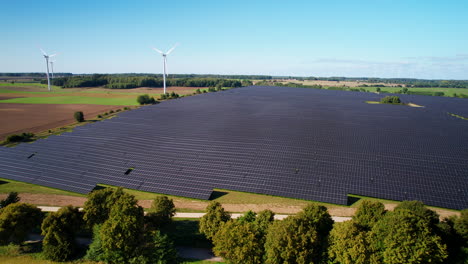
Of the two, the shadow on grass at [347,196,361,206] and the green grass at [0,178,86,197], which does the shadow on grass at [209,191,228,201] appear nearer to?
the shadow on grass at [347,196,361,206]

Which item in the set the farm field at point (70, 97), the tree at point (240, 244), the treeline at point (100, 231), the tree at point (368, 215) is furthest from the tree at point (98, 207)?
the farm field at point (70, 97)

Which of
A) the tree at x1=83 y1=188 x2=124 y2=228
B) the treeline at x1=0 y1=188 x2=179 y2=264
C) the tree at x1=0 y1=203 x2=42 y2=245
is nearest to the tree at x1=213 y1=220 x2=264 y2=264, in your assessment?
the treeline at x1=0 y1=188 x2=179 y2=264

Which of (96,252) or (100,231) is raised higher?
(100,231)

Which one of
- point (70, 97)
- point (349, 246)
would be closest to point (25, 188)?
point (349, 246)

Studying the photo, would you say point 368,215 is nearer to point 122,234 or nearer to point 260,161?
point 260,161

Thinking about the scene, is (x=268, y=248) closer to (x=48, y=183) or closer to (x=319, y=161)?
(x=319, y=161)

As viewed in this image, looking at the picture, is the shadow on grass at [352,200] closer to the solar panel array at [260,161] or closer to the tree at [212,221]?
the solar panel array at [260,161]
